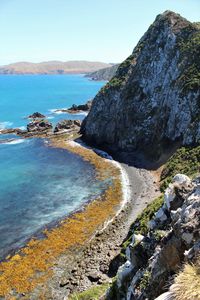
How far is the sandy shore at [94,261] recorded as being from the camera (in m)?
37.8

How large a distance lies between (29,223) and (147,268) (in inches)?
1464

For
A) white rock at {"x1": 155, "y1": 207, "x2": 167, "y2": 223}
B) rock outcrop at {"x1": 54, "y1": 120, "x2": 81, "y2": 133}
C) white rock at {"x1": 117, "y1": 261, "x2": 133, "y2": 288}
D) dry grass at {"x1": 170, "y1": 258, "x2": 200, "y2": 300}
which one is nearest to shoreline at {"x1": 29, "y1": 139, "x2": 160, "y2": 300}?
white rock at {"x1": 117, "y1": 261, "x2": 133, "y2": 288}

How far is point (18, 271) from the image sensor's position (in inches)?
1610

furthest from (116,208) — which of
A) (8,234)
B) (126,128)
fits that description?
(126,128)

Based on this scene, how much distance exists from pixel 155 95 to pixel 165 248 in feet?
240

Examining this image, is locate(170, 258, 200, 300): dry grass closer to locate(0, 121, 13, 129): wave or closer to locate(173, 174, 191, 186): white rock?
locate(173, 174, 191, 186): white rock

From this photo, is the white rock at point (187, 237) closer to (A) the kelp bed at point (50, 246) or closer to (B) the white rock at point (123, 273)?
(B) the white rock at point (123, 273)

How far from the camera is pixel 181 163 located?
63094 mm

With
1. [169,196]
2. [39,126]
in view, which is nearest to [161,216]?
[169,196]

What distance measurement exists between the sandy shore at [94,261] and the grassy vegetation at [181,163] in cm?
821

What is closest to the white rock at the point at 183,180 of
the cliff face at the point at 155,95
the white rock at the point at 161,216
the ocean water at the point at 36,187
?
the white rock at the point at 161,216

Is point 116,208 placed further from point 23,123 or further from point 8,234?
point 23,123

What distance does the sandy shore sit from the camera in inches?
1490

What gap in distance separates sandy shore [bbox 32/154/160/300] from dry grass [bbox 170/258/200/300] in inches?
1102
